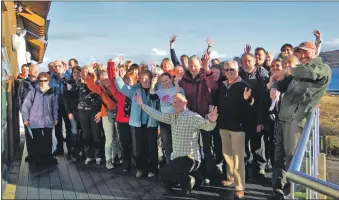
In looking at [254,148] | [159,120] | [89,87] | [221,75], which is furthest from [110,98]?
[254,148]

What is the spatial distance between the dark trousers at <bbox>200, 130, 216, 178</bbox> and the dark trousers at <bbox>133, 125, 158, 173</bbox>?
648 millimetres

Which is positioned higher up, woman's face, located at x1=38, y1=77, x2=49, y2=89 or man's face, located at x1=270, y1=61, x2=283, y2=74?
man's face, located at x1=270, y1=61, x2=283, y2=74

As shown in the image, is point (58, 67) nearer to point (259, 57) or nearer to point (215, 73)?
point (215, 73)

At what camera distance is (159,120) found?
4602 mm

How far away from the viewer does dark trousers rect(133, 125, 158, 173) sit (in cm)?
508

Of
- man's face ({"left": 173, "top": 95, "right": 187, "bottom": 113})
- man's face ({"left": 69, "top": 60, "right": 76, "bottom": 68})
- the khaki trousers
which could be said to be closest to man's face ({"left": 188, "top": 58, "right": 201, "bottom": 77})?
man's face ({"left": 173, "top": 95, "right": 187, "bottom": 113})

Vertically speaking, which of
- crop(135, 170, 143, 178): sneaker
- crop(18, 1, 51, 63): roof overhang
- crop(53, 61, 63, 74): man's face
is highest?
crop(18, 1, 51, 63): roof overhang

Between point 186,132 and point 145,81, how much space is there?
92cm

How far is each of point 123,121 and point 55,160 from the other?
141 cm

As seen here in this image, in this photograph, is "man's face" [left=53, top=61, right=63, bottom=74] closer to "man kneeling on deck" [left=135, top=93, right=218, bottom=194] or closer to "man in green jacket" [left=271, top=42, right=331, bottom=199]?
"man kneeling on deck" [left=135, top=93, right=218, bottom=194]

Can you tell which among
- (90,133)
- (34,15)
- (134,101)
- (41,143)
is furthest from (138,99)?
(34,15)

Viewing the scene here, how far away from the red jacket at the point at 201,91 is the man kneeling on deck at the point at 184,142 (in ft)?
0.98

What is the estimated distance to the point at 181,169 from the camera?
174 inches

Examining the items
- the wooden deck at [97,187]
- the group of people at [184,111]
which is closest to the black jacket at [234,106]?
the group of people at [184,111]
